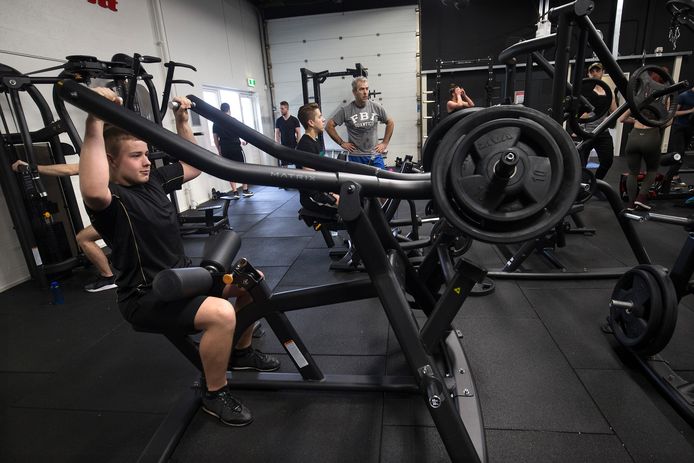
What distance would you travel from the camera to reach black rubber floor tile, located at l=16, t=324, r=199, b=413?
192cm

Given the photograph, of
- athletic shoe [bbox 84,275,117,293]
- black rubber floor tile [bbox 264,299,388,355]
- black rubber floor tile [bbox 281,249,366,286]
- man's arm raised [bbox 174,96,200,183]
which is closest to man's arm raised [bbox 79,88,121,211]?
man's arm raised [bbox 174,96,200,183]

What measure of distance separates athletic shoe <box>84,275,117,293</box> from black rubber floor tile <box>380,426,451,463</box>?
2758 mm

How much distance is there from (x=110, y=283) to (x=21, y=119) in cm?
147

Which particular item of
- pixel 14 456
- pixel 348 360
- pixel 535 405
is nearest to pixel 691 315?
pixel 535 405

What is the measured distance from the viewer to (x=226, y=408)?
1707 mm

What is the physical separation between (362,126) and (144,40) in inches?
140

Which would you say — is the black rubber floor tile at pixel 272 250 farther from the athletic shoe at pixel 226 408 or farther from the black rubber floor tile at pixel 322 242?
the athletic shoe at pixel 226 408

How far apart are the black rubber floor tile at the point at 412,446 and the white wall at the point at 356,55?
8.32 m

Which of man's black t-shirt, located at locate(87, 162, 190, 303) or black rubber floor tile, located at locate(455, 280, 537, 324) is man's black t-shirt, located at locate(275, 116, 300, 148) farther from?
man's black t-shirt, located at locate(87, 162, 190, 303)

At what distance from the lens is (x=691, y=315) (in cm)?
235

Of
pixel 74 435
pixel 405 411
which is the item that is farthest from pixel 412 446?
pixel 74 435

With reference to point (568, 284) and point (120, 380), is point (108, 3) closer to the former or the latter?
point (120, 380)

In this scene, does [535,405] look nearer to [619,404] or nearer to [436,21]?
[619,404]

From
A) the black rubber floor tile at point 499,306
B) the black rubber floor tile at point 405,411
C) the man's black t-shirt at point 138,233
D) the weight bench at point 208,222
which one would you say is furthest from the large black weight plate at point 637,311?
the weight bench at point 208,222
